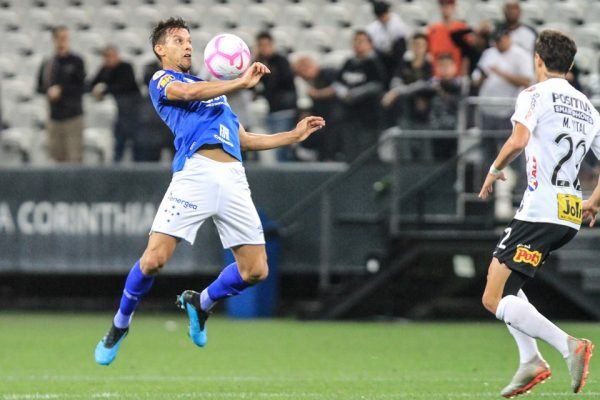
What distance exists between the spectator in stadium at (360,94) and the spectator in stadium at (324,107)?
0.08 m

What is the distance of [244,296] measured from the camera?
1752 cm

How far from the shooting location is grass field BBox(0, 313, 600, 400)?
929 centimetres

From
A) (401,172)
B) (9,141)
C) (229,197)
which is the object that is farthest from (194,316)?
(9,141)

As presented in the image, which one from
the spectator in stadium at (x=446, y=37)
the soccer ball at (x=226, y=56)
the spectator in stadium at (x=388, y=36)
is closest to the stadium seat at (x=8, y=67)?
the spectator in stadium at (x=388, y=36)

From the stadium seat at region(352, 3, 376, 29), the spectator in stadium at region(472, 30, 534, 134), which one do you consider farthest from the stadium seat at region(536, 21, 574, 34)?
the spectator in stadium at region(472, 30, 534, 134)

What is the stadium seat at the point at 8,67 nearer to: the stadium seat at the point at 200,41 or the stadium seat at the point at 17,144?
the stadium seat at the point at 17,144

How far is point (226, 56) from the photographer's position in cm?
927

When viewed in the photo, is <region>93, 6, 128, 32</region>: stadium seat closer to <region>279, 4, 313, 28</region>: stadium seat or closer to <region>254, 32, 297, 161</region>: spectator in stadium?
<region>279, 4, 313, 28</region>: stadium seat

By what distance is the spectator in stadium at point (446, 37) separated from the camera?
56.1 feet

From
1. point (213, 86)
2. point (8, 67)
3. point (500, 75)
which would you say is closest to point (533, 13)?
point (500, 75)

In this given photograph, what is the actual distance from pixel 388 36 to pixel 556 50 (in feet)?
30.3

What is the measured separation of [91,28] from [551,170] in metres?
14.8

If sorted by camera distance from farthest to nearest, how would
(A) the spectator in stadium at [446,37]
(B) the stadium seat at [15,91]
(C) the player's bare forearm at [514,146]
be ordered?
(B) the stadium seat at [15,91] → (A) the spectator in stadium at [446,37] → (C) the player's bare forearm at [514,146]

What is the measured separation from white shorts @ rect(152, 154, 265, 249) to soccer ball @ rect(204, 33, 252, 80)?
626 millimetres
